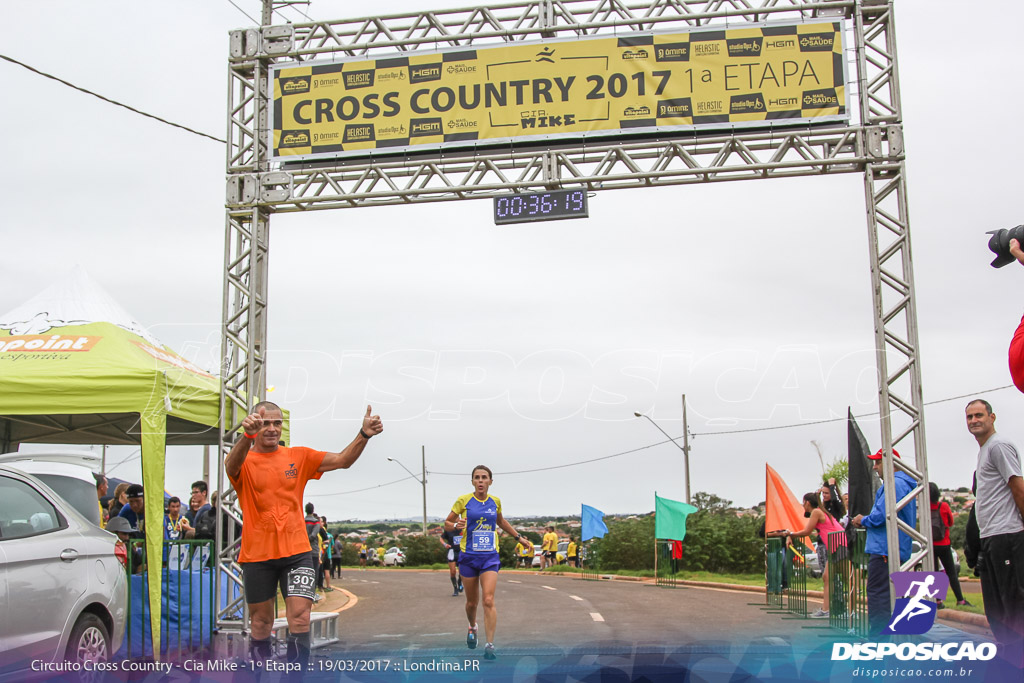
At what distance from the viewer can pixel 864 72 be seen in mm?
12805

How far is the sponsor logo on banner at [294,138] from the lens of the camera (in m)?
13.6

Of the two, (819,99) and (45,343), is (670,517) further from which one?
(45,343)

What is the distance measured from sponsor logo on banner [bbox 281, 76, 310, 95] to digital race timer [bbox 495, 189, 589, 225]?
3191 millimetres

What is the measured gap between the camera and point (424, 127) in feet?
43.8

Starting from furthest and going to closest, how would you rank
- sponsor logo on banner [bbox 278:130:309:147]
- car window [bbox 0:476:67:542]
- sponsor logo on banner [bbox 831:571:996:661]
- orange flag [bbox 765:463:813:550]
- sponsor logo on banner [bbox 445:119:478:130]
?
orange flag [bbox 765:463:813:550]
sponsor logo on banner [bbox 278:130:309:147]
sponsor logo on banner [bbox 445:119:478:130]
car window [bbox 0:476:67:542]
sponsor logo on banner [bbox 831:571:996:661]

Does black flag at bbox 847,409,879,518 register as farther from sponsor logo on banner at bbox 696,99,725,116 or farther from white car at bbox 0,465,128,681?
white car at bbox 0,465,128,681

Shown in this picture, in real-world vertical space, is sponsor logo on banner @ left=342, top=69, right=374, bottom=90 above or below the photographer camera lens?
above

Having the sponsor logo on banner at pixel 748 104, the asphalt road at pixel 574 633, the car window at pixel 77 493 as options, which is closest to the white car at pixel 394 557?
the asphalt road at pixel 574 633

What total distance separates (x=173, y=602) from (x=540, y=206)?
6439mm

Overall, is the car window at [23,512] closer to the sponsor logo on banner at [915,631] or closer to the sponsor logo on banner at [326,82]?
the sponsor logo on banner at [915,631]

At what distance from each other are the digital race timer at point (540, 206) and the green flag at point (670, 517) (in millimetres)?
12644

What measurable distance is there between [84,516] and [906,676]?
6.38 meters

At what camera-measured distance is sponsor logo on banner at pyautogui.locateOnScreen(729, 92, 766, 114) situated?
12.8 metres

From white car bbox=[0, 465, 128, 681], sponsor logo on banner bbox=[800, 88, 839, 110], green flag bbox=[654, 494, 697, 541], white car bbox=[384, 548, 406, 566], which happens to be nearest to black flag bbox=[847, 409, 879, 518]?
sponsor logo on banner bbox=[800, 88, 839, 110]
